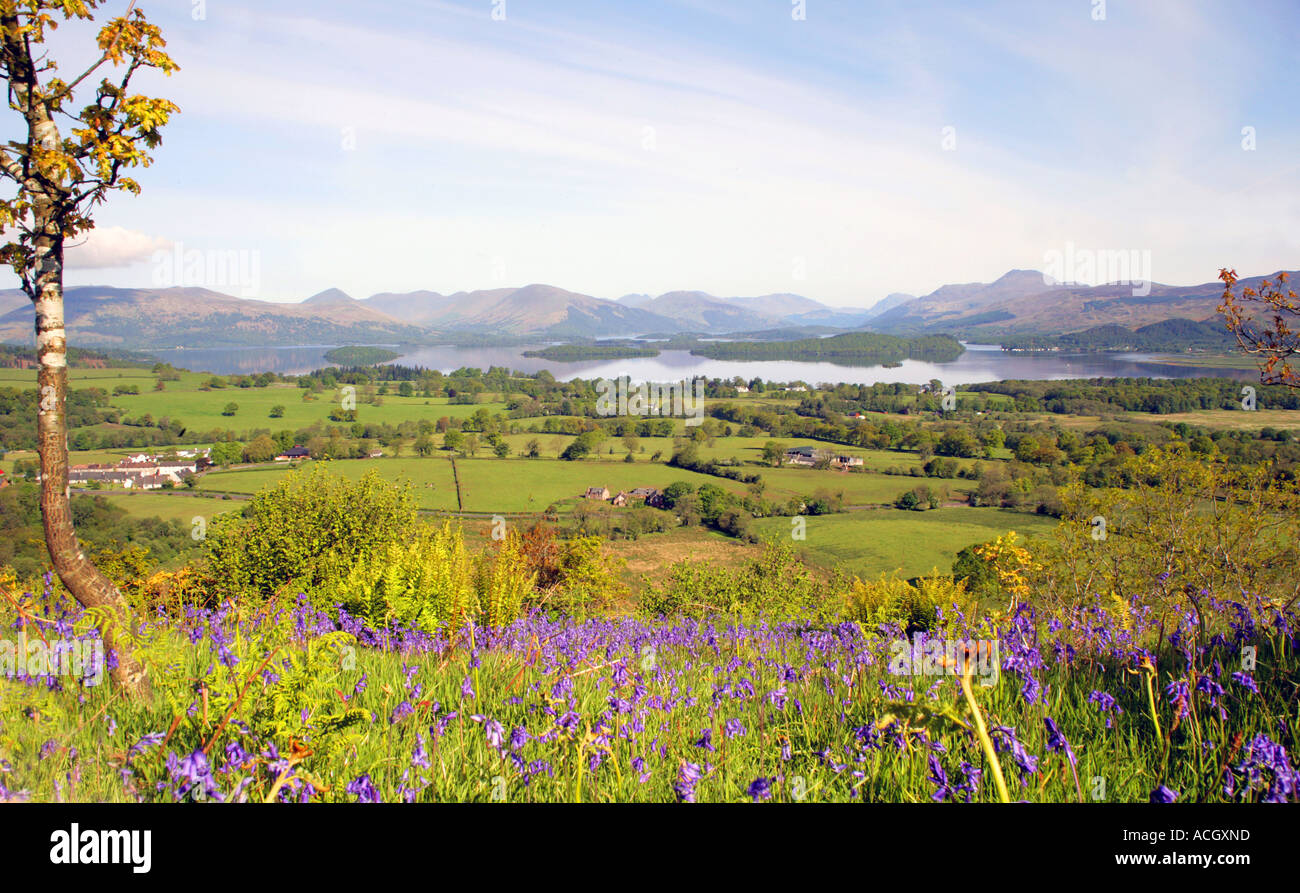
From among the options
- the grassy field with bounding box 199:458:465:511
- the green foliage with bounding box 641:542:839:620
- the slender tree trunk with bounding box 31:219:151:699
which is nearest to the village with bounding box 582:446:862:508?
the grassy field with bounding box 199:458:465:511

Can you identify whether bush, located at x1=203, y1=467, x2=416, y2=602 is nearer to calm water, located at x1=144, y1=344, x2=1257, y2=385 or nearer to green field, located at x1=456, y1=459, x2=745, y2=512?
green field, located at x1=456, y1=459, x2=745, y2=512

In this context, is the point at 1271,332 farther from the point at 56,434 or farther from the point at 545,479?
the point at 545,479

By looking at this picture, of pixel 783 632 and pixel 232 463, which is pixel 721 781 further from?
pixel 232 463

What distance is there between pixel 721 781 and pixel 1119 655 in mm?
2485

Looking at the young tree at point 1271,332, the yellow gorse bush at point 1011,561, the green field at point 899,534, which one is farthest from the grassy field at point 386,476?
the young tree at point 1271,332

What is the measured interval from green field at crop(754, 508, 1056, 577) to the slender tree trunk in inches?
1653

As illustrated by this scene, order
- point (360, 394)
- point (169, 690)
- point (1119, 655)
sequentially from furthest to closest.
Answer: point (360, 394), point (1119, 655), point (169, 690)

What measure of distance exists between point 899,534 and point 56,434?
55354 millimetres

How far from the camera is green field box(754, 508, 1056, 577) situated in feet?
151

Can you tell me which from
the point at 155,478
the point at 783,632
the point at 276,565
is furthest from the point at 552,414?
the point at 783,632

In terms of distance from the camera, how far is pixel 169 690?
119 inches

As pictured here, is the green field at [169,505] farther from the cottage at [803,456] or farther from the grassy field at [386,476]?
the cottage at [803,456]

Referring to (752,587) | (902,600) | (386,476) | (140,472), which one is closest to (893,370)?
(386,476)
